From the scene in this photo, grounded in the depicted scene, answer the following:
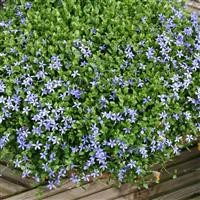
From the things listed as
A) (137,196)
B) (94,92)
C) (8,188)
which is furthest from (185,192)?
(94,92)

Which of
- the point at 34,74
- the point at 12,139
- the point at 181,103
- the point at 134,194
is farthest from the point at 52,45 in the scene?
the point at 134,194

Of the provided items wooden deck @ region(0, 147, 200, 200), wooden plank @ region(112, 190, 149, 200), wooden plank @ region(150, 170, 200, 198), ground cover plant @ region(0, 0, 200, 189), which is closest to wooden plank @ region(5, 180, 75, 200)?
wooden deck @ region(0, 147, 200, 200)

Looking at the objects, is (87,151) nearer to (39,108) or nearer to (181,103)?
(39,108)

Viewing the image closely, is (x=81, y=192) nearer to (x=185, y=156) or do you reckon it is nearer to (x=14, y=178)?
(x=14, y=178)

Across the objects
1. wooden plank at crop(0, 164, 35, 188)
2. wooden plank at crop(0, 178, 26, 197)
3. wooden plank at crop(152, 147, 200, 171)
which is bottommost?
wooden plank at crop(0, 178, 26, 197)

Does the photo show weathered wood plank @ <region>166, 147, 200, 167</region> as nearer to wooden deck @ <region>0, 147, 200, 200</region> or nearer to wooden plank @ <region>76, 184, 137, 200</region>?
wooden deck @ <region>0, 147, 200, 200</region>

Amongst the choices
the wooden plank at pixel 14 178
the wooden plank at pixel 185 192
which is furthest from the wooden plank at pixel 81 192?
the wooden plank at pixel 185 192

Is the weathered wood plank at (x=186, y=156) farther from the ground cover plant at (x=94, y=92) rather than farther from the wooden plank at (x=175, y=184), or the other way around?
the ground cover plant at (x=94, y=92)
